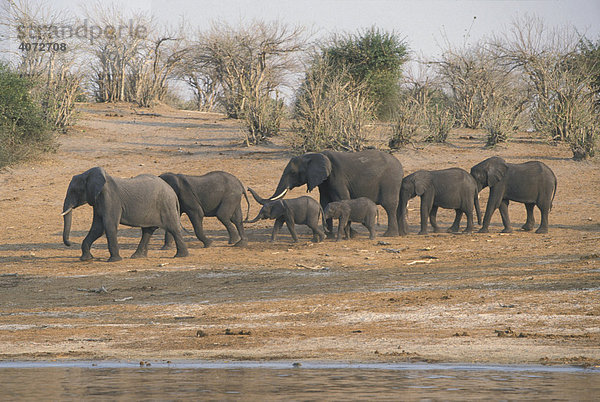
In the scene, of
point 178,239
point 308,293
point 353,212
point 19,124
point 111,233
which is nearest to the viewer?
point 308,293

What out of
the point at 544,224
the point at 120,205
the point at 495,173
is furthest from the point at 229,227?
the point at 544,224

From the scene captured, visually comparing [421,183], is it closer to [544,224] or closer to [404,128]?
[544,224]

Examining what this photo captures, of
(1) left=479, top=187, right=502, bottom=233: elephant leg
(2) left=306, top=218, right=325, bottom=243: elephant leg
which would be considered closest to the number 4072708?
(2) left=306, top=218, right=325, bottom=243: elephant leg

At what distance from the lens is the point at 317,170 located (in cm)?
1714

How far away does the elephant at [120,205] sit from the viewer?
1413 cm

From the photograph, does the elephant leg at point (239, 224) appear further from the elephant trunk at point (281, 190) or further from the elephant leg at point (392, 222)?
the elephant leg at point (392, 222)

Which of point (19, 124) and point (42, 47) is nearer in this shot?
point (19, 124)

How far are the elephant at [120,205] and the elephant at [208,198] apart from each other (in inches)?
28.9

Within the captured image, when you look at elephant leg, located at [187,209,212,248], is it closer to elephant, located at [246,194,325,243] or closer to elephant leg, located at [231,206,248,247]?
elephant leg, located at [231,206,248,247]

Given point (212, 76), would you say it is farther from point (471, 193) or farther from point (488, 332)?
point (488, 332)

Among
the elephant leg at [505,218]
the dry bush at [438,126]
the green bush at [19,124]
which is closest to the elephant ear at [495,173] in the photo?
the elephant leg at [505,218]

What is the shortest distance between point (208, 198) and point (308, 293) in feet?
18.3

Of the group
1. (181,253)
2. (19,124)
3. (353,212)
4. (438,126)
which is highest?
(438,126)

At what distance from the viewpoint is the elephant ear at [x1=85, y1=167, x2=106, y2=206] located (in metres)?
14.1
